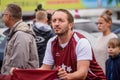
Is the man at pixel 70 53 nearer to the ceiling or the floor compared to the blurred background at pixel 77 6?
nearer to the ceiling

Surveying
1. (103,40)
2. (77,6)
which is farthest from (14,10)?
(77,6)

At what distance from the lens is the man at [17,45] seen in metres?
6.47

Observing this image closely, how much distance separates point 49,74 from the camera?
5.44 metres

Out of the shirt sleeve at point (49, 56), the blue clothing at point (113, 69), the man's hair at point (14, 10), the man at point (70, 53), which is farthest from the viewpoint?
the blue clothing at point (113, 69)

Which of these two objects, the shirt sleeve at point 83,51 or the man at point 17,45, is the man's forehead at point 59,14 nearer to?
the shirt sleeve at point 83,51

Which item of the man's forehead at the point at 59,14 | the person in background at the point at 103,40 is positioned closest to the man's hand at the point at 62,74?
the man's forehead at the point at 59,14

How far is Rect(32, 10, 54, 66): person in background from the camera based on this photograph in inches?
329

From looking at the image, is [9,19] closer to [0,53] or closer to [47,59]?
[47,59]

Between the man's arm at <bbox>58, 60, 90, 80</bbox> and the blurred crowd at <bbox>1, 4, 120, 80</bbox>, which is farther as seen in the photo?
the blurred crowd at <bbox>1, 4, 120, 80</bbox>

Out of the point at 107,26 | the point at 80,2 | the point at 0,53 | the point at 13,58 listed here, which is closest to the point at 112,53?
the point at 107,26

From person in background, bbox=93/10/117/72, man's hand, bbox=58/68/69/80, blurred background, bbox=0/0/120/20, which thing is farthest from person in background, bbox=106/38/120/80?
blurred background, bbox=0/0/120/20

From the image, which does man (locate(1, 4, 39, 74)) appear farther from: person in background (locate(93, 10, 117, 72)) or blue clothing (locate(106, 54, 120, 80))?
person in background (locate(93, 10, 117, 72))

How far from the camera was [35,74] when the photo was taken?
5523 millimetres

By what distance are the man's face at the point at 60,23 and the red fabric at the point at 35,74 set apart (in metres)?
0.44
